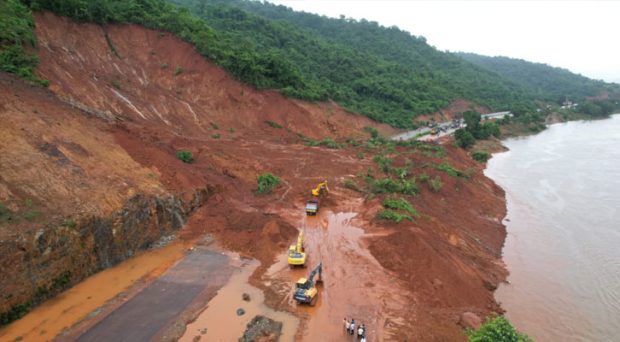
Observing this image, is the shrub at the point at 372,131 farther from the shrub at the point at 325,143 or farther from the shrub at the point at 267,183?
the shrub at the point at 267,183

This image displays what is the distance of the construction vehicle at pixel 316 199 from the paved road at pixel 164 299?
7381 mm

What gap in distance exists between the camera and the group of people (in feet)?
51.7

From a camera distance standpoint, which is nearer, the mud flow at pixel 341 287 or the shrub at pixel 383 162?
the mud flow at pixel 341 287

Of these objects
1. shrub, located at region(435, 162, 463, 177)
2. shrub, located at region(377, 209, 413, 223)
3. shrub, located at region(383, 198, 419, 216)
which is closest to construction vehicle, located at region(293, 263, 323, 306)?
shrub, located at region(377, 209, 413, 223)

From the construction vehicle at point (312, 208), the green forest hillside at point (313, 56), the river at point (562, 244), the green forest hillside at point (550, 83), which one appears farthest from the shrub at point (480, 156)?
the green forest hillside at point (550, 83)

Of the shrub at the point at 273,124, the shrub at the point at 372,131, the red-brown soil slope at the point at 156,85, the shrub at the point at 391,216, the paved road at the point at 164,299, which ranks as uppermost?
the red-brown soil slope at the point at 156,85

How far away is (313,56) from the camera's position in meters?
83.9

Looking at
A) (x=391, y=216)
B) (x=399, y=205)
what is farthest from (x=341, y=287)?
(x=399, y=205)

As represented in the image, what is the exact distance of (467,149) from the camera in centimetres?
5884

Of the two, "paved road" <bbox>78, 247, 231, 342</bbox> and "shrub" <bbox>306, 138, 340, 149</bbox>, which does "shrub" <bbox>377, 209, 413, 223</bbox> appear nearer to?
"paved road" <bbox>78, 247, 231, 342</bbox>

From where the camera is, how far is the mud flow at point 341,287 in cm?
1692

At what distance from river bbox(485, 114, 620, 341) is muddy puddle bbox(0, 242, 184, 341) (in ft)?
56.7

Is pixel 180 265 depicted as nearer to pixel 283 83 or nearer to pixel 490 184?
pixel 490 184

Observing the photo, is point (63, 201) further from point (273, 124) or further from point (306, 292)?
point (273, 124)
